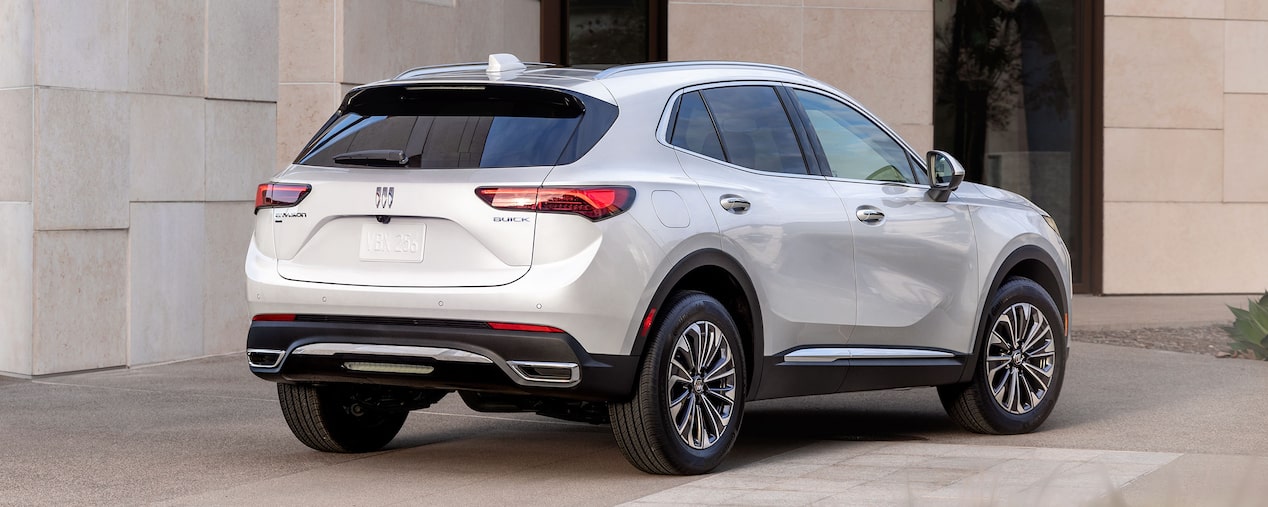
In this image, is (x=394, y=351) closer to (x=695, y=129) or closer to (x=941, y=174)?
(x=695, y=129)

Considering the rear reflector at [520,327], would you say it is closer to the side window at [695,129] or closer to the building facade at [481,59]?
the side window at [695,129]

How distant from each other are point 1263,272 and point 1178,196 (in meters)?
1.21

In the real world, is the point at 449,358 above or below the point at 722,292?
below

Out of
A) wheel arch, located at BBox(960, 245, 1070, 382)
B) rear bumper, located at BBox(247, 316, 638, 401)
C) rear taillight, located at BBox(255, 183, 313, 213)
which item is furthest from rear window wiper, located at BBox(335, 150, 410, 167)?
wheel arch, located at BBox(960, 245, 1070, 382)

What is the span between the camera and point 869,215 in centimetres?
Result: 766

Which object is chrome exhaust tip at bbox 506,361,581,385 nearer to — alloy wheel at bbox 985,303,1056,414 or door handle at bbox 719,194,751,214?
door handle at bbox 719,194,751,214

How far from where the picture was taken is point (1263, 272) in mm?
17562

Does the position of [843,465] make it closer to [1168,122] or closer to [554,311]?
[554,311]

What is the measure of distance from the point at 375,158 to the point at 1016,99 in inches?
478

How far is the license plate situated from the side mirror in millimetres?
2744

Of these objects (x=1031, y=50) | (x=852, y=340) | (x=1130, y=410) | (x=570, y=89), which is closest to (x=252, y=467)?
(x=570, y=89)

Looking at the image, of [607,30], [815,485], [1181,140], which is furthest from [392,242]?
[1181,140]

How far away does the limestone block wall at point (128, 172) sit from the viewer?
411 inches

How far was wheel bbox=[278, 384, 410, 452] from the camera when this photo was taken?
289 inches
